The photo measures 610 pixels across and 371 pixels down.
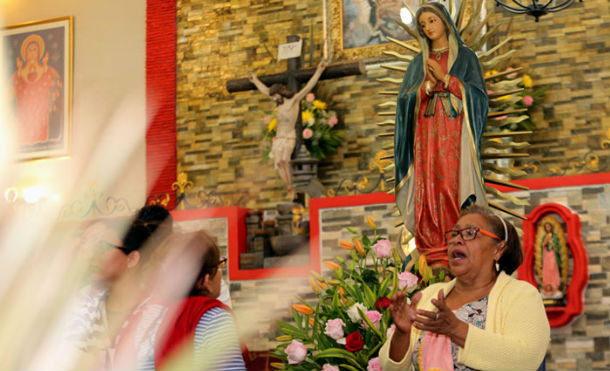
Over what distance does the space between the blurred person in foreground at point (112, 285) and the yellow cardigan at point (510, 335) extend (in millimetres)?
1402

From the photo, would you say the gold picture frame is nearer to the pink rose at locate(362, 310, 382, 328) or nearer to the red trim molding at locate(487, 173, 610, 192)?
the red trim molding at locate(487, 173, 610, 192)

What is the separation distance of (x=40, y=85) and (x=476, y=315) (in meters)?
11.6

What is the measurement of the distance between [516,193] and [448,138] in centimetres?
352

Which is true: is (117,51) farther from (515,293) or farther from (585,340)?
(515,293)

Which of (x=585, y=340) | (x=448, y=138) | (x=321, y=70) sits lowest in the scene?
(x=585, y=340)

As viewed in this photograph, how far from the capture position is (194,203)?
11.0 meters

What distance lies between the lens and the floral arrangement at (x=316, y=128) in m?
11.1

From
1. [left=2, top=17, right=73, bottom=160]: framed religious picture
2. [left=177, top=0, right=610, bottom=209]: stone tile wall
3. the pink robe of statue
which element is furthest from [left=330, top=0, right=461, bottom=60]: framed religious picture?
the pink robe of statue

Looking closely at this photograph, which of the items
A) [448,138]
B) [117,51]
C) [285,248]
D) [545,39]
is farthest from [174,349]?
[117,51]

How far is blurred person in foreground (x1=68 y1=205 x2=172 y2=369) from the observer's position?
3650 millimetres

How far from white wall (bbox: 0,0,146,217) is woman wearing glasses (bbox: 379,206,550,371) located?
9704 mm

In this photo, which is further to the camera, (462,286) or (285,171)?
(285,171)

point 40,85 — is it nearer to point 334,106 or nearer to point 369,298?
point 334,106

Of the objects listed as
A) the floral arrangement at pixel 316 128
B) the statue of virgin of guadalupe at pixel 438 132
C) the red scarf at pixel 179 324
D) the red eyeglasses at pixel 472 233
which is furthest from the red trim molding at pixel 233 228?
the red scarf at pixel 179 324
